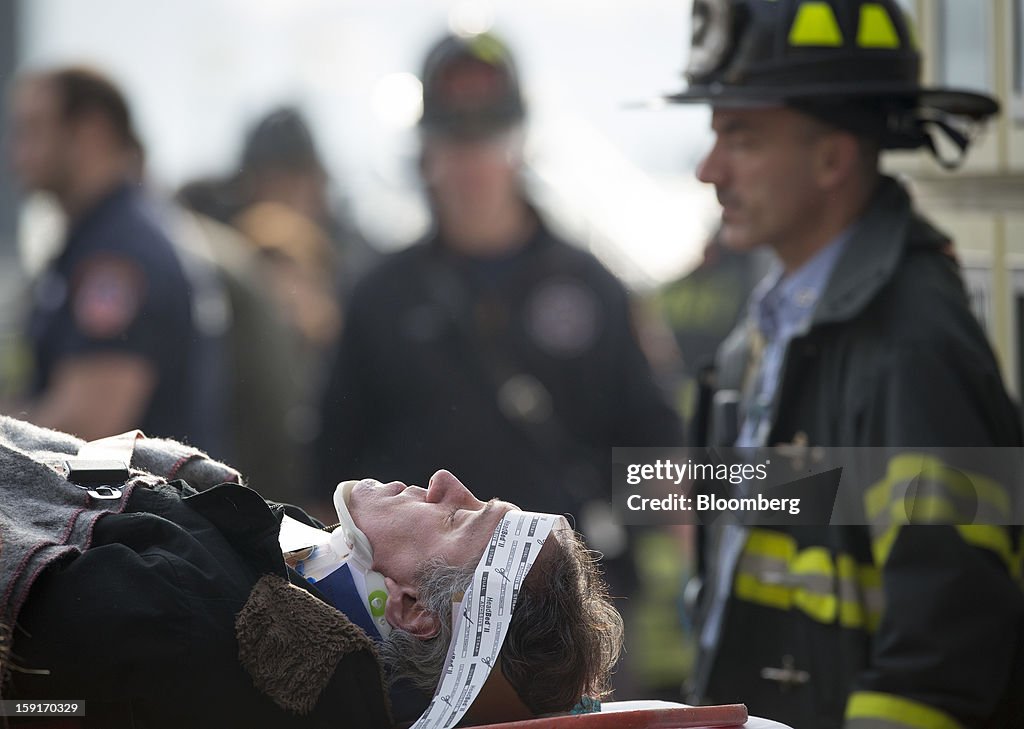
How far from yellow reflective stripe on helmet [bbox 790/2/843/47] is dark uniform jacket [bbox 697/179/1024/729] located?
1.01 ft

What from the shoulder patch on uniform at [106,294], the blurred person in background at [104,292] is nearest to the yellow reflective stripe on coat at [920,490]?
the blurred person in background at [104,292]

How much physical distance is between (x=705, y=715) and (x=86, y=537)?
76cm

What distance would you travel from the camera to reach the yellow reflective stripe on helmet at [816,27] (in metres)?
2.63

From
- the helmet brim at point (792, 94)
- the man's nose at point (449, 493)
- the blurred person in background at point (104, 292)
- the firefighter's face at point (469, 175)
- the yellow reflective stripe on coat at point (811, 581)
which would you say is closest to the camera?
the man's nose at point (449, 493)

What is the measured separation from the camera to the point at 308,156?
6324mm

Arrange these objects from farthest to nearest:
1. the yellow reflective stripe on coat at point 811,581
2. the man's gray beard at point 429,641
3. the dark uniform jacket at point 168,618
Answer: the yellow reflective stripe on coat at point 811,581, the man's gray beard at point 429,641, the dark uniform jacket at point 168,618

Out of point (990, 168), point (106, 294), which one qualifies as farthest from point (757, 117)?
point (106, 294)

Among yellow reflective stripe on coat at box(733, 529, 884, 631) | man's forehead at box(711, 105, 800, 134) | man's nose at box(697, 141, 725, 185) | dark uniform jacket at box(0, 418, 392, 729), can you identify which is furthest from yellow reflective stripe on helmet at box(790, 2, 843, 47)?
dark uniform jacket at box(0, 418, 392, 729)

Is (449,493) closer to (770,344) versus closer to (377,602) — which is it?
(377,602)

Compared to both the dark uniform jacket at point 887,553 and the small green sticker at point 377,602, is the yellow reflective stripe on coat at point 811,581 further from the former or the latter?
the small green sticker at point 377,602

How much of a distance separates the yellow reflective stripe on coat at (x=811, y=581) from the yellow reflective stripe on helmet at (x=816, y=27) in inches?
35.0

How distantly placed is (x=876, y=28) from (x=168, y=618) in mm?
1748

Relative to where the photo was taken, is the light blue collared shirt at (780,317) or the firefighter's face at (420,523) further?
the light blue collared shirt at (780,317)

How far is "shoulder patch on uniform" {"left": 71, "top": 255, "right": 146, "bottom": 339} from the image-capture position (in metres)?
3.30
